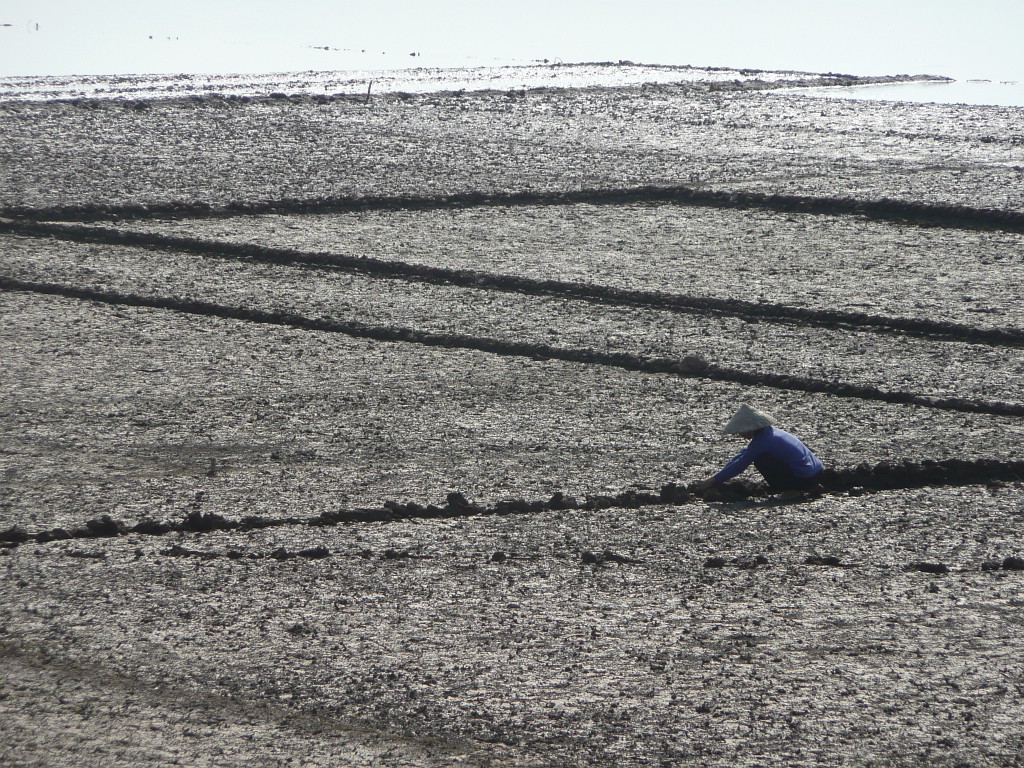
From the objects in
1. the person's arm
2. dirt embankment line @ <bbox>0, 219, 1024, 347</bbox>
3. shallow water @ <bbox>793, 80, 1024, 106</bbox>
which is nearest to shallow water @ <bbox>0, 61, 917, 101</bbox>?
shallow water @ <bbox>793, 80, 1024, 106</bbox>

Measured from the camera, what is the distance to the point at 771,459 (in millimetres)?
7961

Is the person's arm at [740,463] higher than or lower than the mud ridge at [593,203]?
lower

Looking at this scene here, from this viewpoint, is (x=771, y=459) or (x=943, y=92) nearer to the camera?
(x=771, y=459)

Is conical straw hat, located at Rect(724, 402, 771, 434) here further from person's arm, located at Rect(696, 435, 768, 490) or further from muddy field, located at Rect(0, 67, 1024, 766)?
muddy field, located at Rect(0, 67, 1024, 766)

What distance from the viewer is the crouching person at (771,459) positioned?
791 centimetres

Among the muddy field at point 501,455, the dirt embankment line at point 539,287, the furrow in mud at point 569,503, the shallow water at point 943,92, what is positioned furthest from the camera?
the shallow water at point 943,92

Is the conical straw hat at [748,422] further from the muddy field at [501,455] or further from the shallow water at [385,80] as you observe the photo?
the shallow water at [385,80]

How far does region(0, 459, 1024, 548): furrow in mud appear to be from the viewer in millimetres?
7336

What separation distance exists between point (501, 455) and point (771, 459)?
178 cm

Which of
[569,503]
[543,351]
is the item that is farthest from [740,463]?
[543,351]

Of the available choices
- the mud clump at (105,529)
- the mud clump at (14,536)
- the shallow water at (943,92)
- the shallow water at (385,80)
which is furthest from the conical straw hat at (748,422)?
the shallow water at (943,92)

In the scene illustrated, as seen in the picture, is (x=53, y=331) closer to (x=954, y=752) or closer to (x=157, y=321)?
(x=157, y=321)

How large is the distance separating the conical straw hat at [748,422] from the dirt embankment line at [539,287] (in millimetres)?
3819

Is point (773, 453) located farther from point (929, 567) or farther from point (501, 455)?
point (501, 455)
